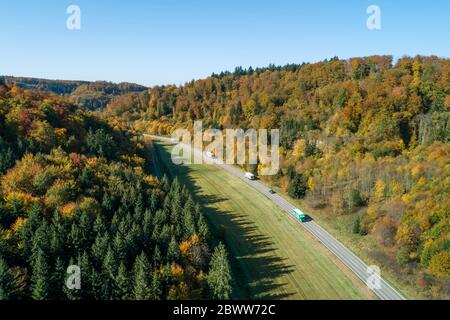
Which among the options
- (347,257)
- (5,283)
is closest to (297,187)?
(347,257)

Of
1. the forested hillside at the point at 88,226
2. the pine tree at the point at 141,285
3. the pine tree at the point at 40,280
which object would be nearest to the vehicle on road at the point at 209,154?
the forested hillside at the point at 88,226

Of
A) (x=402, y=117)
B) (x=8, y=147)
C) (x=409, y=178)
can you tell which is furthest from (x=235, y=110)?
(x=8, y=147)

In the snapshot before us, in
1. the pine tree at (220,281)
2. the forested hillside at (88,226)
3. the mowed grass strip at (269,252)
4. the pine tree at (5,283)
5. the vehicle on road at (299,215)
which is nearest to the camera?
the pine tree at (5,283)

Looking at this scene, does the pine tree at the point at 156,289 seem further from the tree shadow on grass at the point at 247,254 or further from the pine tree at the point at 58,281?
the tree shadow on grass at the point at 247,254

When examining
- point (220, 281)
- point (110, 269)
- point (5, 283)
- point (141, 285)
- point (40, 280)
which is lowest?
point (220, 281)

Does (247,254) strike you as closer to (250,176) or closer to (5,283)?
(5,283)
